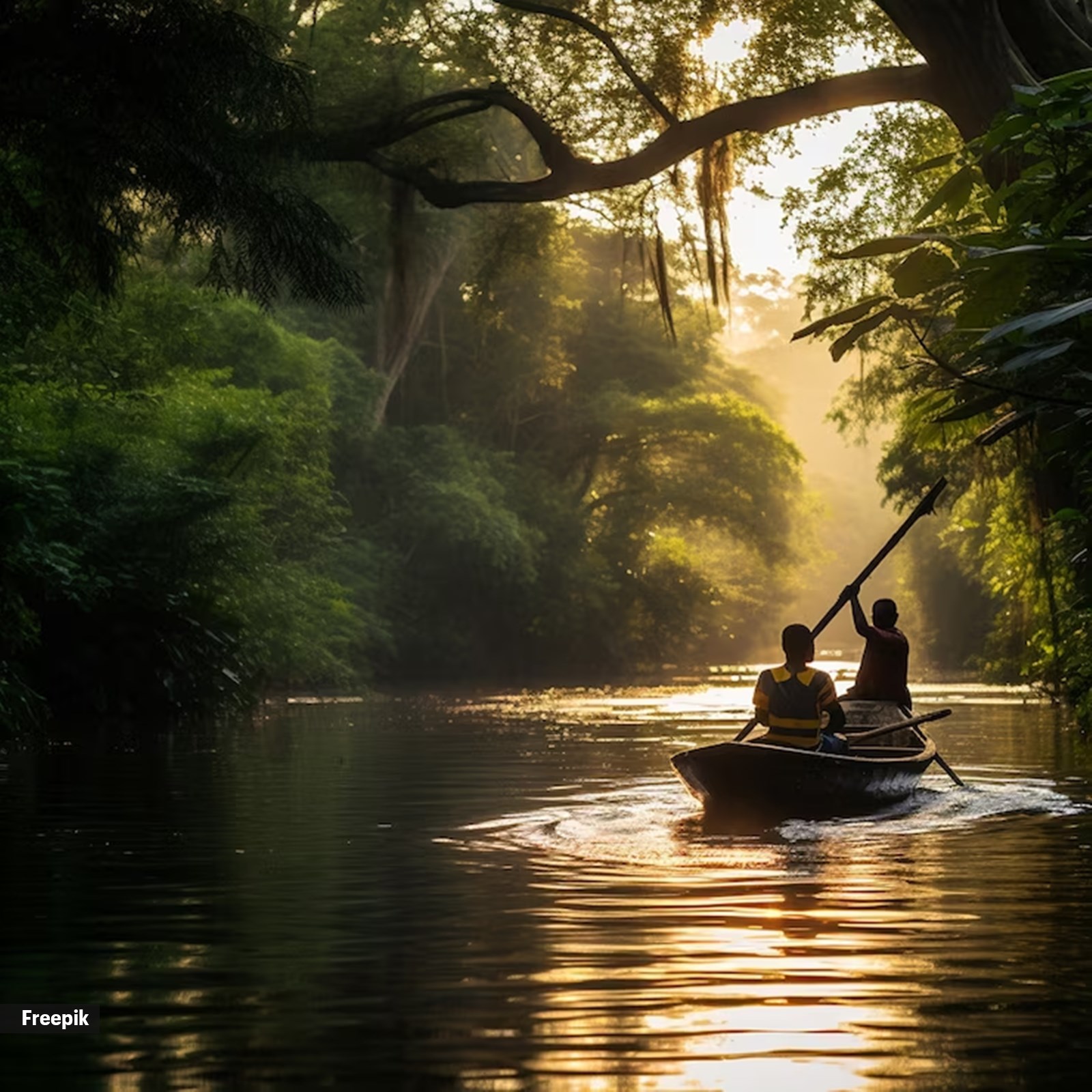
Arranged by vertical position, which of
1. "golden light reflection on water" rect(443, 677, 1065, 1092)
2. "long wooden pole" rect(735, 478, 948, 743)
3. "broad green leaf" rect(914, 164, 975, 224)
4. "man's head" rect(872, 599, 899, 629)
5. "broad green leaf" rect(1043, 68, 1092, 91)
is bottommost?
"golden light reflection on water" rect(443, 677, 1065, 1092)

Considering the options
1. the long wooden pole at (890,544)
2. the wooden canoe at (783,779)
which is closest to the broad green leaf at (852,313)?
the wooden canoe at (783,779)

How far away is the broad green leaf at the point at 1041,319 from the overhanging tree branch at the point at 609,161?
12.9 m

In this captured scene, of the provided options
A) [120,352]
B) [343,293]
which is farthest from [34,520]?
[120,352]

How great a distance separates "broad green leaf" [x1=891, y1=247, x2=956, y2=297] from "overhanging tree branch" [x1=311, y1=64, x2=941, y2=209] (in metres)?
11.6

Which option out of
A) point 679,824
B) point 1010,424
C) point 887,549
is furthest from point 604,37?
point 1010,424

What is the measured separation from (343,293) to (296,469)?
28220 mm

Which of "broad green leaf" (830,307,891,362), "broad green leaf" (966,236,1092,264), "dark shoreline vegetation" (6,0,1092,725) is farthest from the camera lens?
"dark shoreline vegetation" (6,0,1092,725)

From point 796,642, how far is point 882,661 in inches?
135

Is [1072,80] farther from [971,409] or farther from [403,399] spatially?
[403,399]

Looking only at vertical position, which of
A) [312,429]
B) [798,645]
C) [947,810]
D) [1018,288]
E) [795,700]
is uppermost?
[312,429]

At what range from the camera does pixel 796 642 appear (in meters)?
16.0

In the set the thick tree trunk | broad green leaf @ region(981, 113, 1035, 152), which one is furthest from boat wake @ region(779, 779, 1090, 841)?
broad green leaf @ region(981, 113, 1035, 152)

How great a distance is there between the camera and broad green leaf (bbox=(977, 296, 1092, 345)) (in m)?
5.96

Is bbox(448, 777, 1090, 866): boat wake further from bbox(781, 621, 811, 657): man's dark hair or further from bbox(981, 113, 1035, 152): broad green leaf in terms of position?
bbox(981, 113, 1035, 152): broad green leaf
